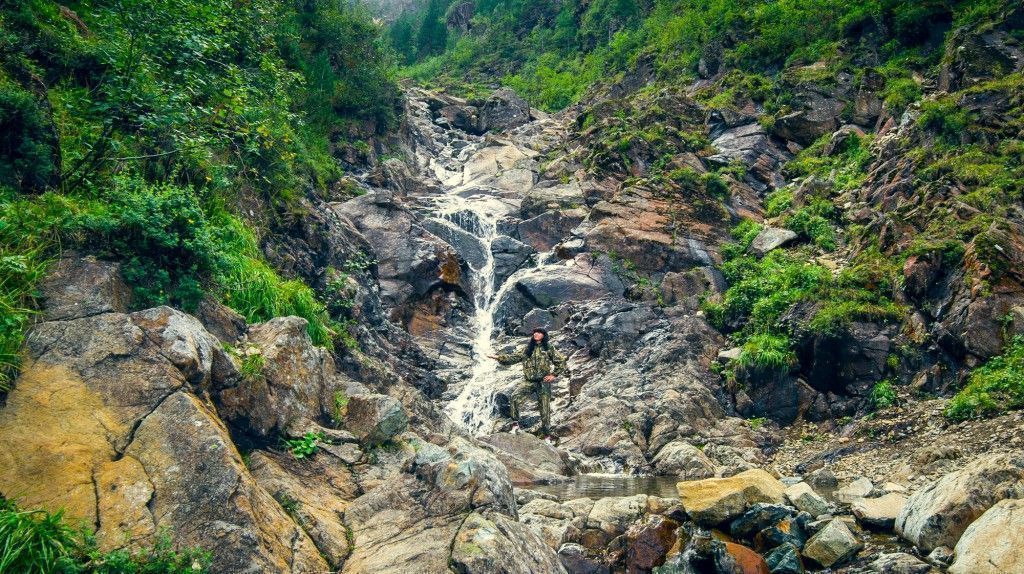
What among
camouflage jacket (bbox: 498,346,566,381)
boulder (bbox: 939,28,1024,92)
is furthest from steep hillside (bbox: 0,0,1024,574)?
camouflage jacket (bbox: 498,346,566,381)

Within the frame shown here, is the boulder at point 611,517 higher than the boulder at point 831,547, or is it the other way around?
the boulder at point 831,547

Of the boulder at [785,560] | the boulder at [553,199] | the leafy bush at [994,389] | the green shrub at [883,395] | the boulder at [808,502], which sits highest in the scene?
the boulder at [785,560]

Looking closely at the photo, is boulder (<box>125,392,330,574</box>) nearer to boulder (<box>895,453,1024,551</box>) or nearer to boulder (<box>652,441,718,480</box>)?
boulder (<box>895,453,1024,551</box>)

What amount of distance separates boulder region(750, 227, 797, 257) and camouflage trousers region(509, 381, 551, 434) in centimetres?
1183

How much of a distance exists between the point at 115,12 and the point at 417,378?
13.4 metres

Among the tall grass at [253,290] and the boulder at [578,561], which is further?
the tall grass at [253,290]

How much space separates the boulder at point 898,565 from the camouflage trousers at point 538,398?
1062 centimetres

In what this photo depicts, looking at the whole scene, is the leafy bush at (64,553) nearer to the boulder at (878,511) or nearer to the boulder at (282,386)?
the boulder at (282,386)

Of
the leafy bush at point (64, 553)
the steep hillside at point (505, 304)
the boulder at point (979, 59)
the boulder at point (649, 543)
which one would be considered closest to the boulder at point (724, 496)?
the steep hillside at point (505, 304)

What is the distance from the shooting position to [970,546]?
700 cm

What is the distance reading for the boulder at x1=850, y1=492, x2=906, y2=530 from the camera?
8.71 m

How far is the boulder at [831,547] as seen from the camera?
7903 millimetres

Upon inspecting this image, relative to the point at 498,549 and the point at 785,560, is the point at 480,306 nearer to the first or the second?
the point at 785,560

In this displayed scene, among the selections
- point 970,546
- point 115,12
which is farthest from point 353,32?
point 970,546
